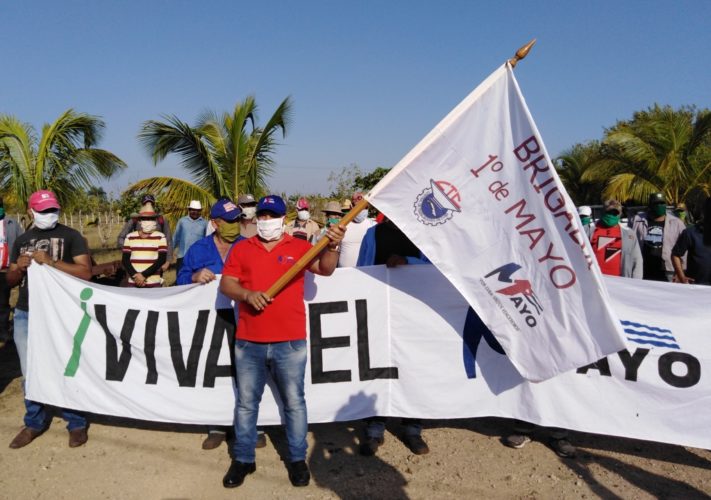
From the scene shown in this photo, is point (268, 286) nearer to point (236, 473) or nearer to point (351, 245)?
point (236, 473)

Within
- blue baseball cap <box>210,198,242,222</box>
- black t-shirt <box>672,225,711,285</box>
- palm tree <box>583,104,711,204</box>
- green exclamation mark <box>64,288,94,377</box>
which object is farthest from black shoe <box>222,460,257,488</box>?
palm tree <box>583,104,711,204</box>

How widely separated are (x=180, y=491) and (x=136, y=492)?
12.2 inches

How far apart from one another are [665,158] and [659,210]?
1174 cm

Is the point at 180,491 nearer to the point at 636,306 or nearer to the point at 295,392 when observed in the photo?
the point at 295,392

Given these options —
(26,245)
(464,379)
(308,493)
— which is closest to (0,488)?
(26,245)

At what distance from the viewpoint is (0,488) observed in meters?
3.96

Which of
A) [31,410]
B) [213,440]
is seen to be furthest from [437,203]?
[31,410]

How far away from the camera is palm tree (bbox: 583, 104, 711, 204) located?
16.8m

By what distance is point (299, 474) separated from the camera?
3.98 metres

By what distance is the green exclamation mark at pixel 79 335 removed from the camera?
481 cm

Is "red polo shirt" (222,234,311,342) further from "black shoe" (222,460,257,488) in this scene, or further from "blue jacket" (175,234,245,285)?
"black shoe" (222,460,257,488)

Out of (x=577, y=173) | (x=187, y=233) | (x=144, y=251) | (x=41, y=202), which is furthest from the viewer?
(x=577, y=173)

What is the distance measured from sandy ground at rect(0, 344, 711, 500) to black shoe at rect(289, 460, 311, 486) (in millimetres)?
52

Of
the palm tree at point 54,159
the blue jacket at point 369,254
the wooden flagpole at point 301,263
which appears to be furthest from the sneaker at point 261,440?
the palm tree at point 54,159
